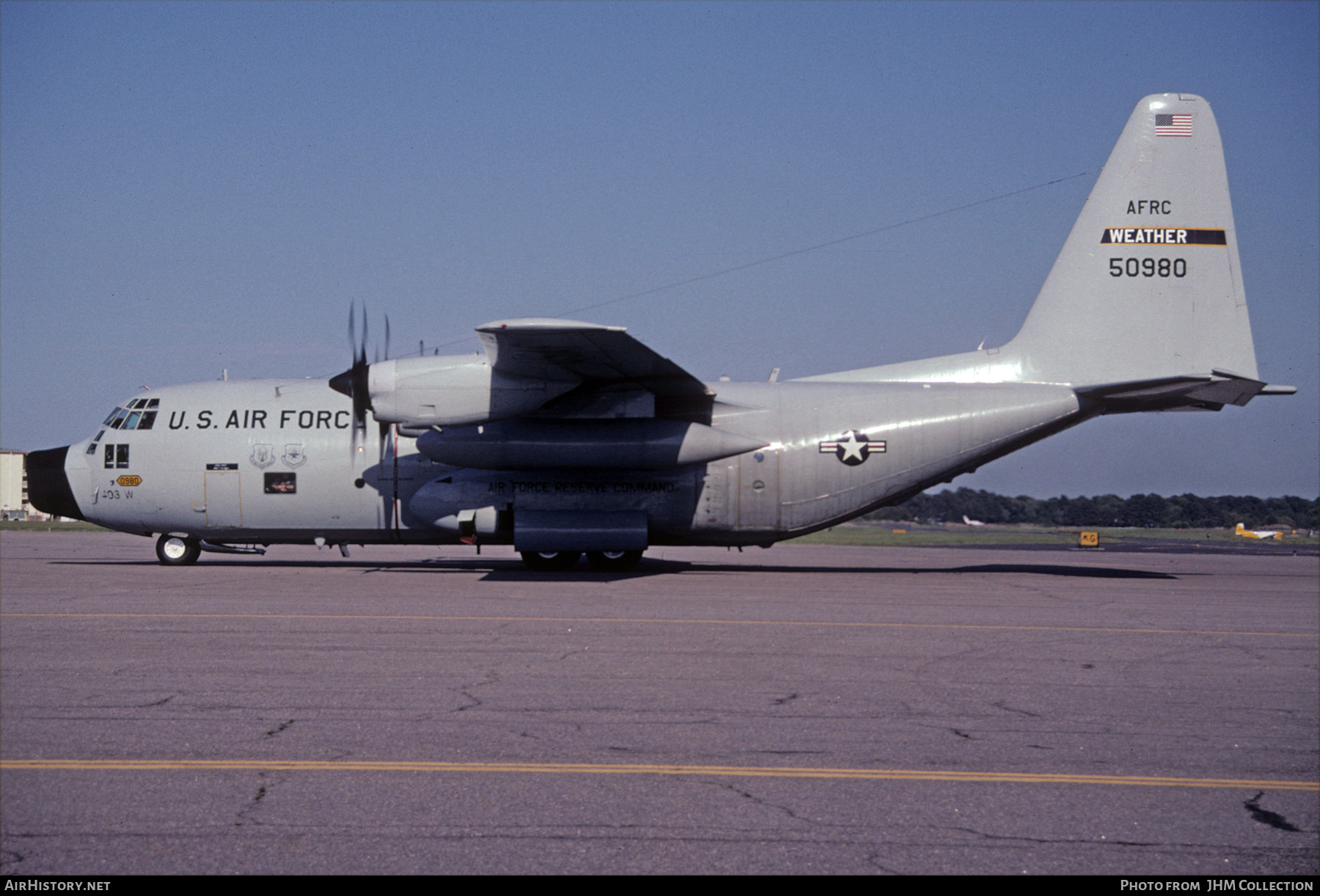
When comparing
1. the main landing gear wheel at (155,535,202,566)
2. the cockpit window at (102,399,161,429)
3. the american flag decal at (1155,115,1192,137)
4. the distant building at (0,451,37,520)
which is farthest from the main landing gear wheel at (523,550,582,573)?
the distant building at (0,451,37,520)

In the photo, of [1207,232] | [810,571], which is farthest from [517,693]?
[1207,232]

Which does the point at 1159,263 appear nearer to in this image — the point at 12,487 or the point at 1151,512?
the point at 1151,512

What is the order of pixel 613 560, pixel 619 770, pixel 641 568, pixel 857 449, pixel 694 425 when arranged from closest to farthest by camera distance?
pixel 619 770 < pixel 694 425 < pixel 857 449 < pixel 613 560 < pixel 641 568

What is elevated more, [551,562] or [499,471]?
[499,471]

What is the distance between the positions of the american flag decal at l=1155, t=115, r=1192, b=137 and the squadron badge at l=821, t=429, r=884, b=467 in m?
8.71

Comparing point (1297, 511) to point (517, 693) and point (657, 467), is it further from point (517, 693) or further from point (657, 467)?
point (517, 693)

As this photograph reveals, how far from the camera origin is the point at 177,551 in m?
22.5

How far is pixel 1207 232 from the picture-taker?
20.6m

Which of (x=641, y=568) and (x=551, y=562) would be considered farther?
(x=641, y=568)

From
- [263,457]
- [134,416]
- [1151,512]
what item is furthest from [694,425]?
[1151,512]

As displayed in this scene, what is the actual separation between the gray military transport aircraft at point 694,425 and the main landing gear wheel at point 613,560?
50 mm

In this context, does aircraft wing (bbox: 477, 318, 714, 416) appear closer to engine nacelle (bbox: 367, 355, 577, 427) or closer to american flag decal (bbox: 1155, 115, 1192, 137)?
engine nacelle (bbox: 367, 355, 577, 427)

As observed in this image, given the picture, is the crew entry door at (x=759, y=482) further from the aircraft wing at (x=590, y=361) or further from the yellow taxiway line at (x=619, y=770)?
the yellow taxiway line at (x=619, y=770)

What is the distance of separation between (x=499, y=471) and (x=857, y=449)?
739cm
